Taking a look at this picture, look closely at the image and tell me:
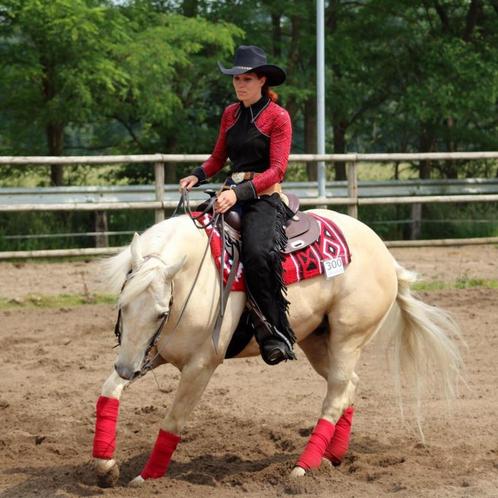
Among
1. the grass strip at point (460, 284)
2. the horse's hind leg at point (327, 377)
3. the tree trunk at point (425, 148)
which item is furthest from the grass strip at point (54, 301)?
the tree trunk at point (425, 148)

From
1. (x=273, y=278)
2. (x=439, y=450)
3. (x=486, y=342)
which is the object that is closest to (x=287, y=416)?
(x=439, y=450)

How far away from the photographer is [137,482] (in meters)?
5.15

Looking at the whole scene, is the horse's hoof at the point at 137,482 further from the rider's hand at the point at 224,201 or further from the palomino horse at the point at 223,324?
the rider's hand at the point at 224,201

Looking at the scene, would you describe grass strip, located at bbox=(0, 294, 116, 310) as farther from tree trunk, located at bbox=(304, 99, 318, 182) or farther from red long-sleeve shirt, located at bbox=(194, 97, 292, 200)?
tree trunk, located at bbox=(304, 99, 318, 182)

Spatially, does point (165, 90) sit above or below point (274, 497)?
above

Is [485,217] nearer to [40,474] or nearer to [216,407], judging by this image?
[216,407]

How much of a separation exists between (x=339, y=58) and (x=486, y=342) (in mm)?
11296

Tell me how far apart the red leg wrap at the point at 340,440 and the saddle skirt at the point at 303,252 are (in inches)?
35.2

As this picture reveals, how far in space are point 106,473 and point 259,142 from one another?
194 centimetres

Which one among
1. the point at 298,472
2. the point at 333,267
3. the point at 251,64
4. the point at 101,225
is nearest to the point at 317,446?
the point at 298,472

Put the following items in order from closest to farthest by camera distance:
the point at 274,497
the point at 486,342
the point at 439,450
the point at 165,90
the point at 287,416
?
the point at 274,497 < the point at 439,450 < the point at 287,416 < the point at 486,342 < the point at 165,90

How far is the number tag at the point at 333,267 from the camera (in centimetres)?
568

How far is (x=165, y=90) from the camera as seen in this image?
55.4ft

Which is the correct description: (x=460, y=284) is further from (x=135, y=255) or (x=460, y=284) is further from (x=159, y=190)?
(x=135, y=255)
